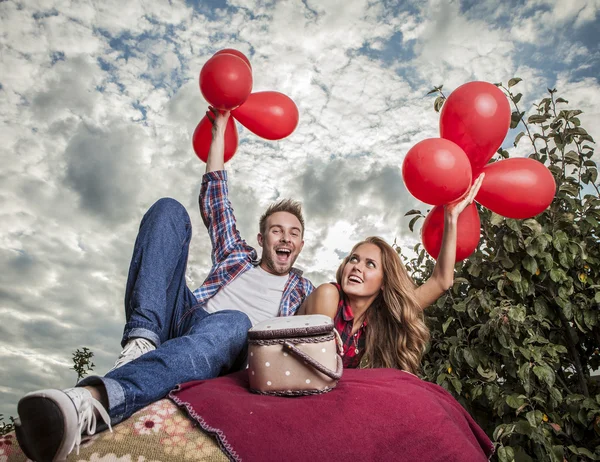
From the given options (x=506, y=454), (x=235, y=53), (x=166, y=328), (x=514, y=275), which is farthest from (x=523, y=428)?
(x=235, y=53)

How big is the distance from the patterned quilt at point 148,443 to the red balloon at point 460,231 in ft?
5.79

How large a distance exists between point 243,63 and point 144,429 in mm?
2291

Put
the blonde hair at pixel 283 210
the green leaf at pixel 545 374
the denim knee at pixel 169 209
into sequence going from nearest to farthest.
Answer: the denim knee at pixel 169 209
the green leaf at pixel 545 374
the blonde hair at pixel 283 210

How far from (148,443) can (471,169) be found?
2.03 metres

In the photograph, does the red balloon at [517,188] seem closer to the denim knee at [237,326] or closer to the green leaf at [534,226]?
the green leaf at [534,226]

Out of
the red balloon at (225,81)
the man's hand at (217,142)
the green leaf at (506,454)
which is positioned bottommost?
the green leaf at (506,454)

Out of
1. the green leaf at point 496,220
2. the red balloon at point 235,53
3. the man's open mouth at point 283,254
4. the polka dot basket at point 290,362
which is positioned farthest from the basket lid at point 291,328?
the red balloon at point 235,53

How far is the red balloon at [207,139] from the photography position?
3240 mm

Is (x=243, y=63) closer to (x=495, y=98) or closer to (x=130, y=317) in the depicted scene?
(x=495, y=98)

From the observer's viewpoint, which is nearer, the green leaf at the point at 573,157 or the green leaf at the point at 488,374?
the green leaf at the point at 488,374

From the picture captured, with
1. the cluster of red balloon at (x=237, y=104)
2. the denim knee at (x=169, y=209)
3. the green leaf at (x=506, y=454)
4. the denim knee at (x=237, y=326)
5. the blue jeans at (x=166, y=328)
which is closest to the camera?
the blue jeans at (x=166, y=328)

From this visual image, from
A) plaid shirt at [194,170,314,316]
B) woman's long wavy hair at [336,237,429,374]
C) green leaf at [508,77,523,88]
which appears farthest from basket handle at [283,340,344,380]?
green leaf at [508,77,523,88]

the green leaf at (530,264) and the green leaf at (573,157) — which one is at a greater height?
the green leaf at (573,157)

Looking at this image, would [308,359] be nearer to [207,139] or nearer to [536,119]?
[207,139]
